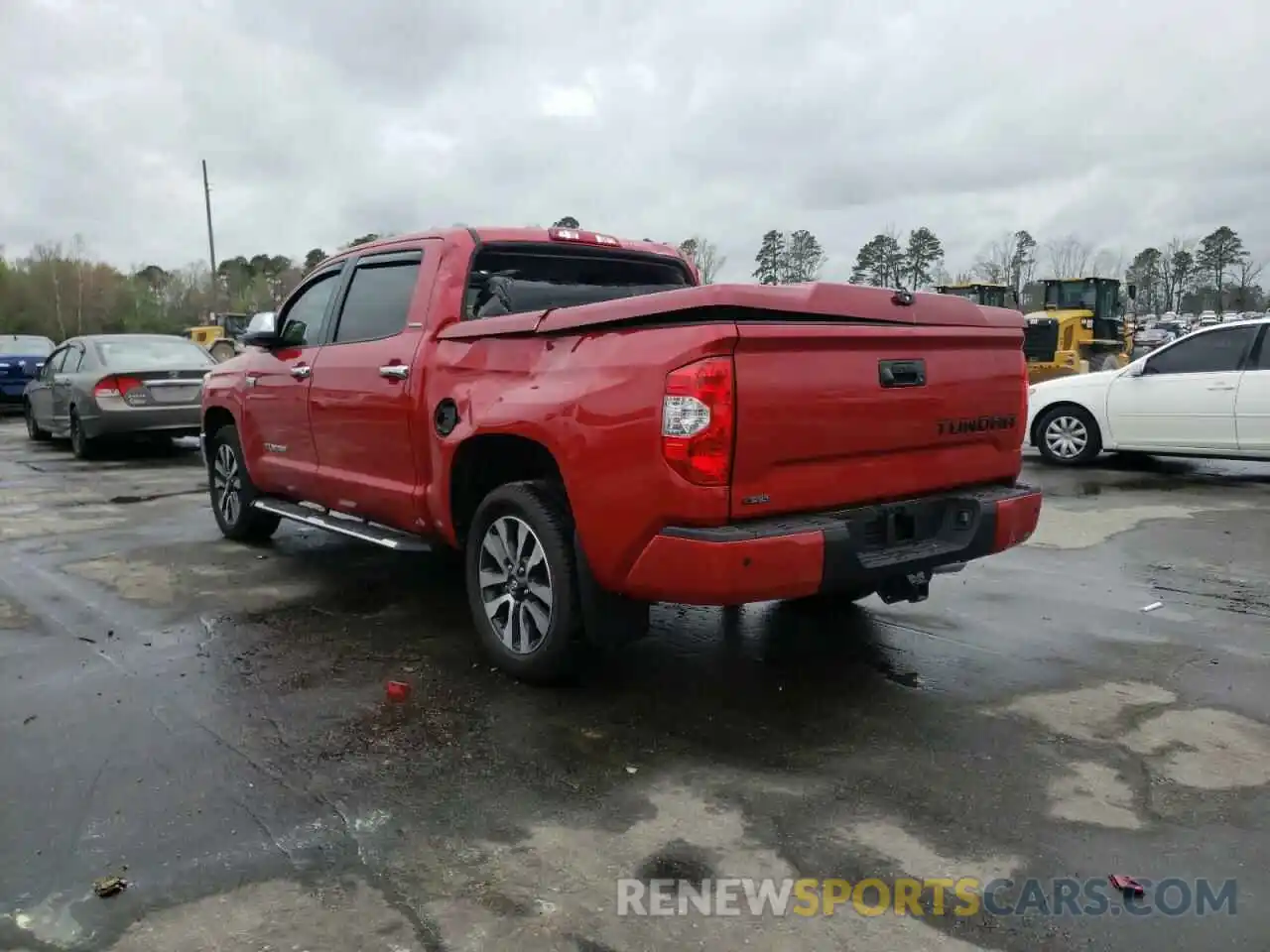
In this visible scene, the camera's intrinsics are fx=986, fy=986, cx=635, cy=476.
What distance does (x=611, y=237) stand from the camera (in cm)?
543

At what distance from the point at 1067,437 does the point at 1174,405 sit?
1233 mm

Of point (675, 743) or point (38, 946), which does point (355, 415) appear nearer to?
point (675, 743)

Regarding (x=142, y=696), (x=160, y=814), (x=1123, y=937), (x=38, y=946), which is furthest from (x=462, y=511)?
(x=1123, y=937)

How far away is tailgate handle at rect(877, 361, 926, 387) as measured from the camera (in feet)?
12.1

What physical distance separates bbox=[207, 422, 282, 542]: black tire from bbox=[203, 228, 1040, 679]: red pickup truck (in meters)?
1.61

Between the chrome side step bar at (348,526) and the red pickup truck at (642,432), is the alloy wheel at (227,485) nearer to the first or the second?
the chrome side step bar at (348,526)

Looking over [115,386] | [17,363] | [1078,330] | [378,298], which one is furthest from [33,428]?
[1078,330]

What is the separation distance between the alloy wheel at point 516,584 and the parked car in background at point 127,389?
8.69 meters

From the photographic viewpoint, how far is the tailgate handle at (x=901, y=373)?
3.69 meters

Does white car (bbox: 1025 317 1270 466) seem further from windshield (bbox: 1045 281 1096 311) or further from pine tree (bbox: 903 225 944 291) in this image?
pine tree (bbox: 903 225 944 291)

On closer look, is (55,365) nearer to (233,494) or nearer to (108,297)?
(233,494)

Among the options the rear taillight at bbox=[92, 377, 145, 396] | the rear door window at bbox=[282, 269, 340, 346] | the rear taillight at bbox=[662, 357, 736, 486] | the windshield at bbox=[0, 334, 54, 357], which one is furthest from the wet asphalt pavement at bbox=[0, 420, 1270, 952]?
the windshield at bbox=[0, 334, 54, 357]

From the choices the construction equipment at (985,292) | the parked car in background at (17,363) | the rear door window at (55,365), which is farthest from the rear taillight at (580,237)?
the construction equipment at (985,292)

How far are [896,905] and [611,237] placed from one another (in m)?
3.83
